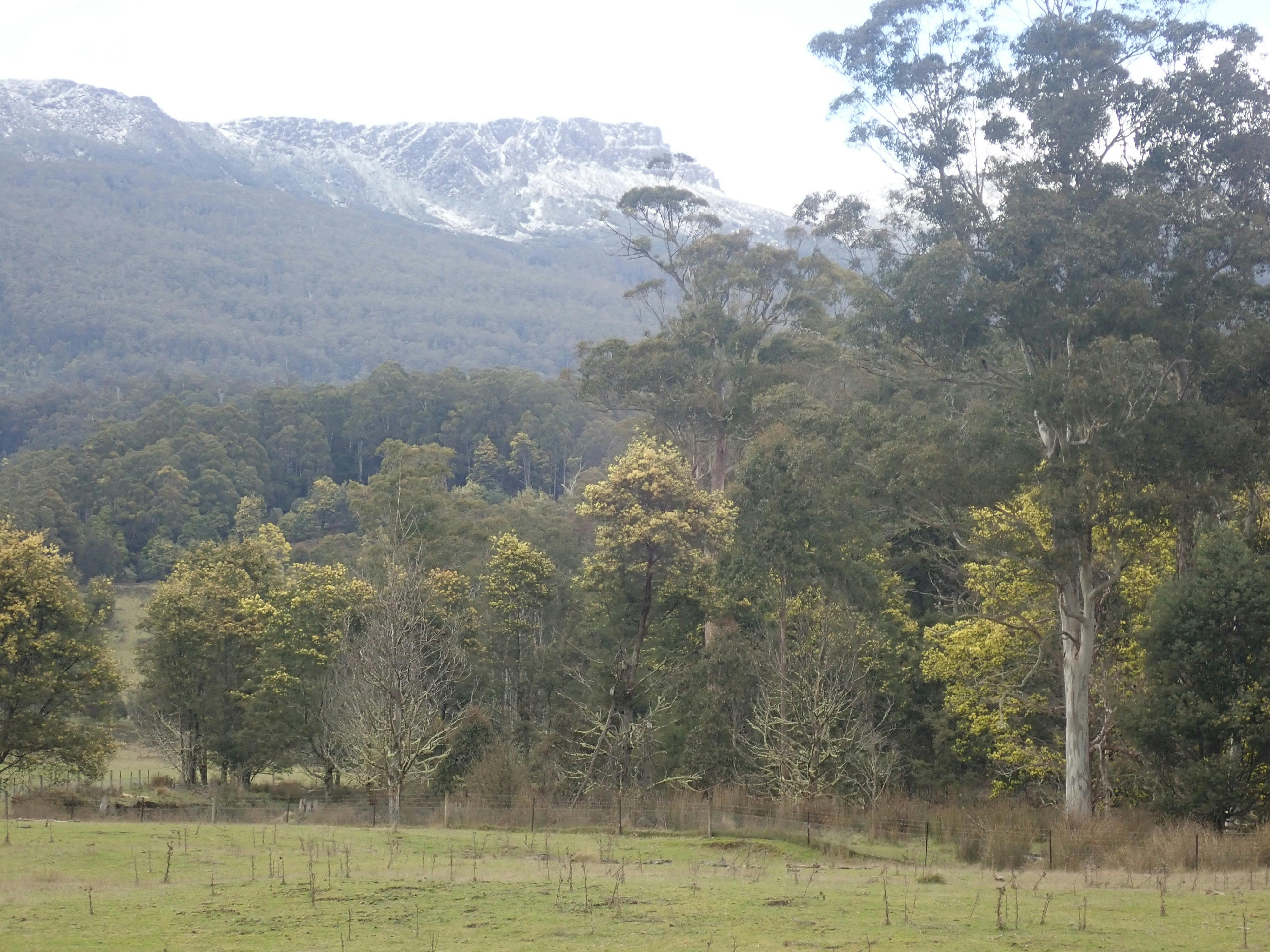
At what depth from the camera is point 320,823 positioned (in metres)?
30.6

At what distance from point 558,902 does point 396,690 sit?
14.4 meters

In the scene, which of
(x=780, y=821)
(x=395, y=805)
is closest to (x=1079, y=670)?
(x=780, y=821)

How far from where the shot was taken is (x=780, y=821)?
2808cm

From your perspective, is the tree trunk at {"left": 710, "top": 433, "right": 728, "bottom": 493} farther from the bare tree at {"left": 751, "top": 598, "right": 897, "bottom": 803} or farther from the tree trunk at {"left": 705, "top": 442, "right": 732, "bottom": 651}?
the bare tree at {"left": 751, "top": 598, "right": 897, "bottom": 803}

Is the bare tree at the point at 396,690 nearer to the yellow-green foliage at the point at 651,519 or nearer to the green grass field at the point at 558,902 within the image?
the yellow-green foliage at the point at 651,519

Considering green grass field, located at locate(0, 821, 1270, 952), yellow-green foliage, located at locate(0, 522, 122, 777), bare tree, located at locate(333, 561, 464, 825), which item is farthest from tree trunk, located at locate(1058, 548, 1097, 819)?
yellow-green foliage, located at locate(0, 522, 122, 777)

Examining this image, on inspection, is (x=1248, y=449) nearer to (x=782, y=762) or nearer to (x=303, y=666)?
(x=782, y=762)

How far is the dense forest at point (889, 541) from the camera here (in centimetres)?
2750

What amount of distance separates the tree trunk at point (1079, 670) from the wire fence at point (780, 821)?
3.02 ft

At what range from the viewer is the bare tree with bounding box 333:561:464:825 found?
31078 mm

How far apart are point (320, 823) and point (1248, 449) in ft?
73.7

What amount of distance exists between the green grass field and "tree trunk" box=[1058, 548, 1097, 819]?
702cm

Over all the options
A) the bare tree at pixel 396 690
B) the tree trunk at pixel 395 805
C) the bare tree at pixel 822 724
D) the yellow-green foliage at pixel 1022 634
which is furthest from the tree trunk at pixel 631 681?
the yellow-green foliage at pixel 1022 634

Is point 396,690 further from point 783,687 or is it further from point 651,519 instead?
point 783,687
